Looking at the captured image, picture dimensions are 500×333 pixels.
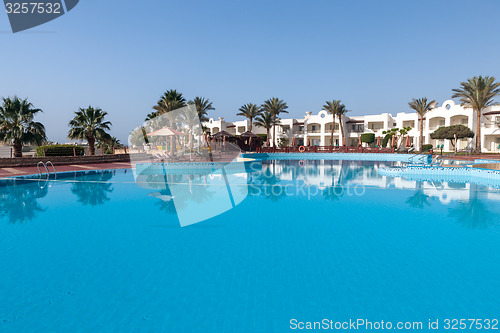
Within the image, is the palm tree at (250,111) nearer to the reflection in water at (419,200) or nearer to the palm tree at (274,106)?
the palm tree at (274,106)

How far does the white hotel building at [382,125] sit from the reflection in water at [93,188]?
131 ft

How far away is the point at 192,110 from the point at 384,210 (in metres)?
33.8

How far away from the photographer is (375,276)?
462cm

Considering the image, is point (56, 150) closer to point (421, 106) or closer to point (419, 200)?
point (419, 200)

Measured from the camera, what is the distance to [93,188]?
42.3 ft

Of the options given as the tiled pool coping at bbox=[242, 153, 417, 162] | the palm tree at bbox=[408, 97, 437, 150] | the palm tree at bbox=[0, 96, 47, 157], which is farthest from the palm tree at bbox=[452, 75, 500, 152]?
the palm tree at bbox=[0, 96, 47, 157]

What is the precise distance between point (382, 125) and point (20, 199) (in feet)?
168

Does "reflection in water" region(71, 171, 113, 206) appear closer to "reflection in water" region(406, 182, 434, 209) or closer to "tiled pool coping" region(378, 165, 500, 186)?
"reflection in water" region(406, 182, 434, 209)

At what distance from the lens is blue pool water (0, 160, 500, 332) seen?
12.1ft

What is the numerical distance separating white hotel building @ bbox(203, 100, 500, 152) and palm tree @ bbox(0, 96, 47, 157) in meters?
37.9

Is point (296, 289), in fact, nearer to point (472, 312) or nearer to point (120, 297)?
point (472, 312)

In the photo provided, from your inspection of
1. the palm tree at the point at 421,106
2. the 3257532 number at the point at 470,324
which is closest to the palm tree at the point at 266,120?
the palm tree at the point at 421,106

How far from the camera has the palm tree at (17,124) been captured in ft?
61.3

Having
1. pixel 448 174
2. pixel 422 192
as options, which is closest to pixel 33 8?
pixel 422 192
